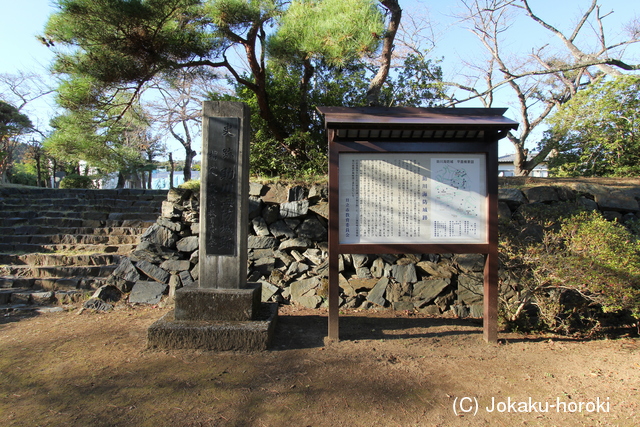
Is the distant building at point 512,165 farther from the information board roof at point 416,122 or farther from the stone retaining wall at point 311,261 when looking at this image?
the information board roof at point 416,122

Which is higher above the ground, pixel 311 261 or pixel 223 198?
pixel 223 198

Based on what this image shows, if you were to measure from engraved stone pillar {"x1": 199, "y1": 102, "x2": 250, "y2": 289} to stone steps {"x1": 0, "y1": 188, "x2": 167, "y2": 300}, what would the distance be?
2.84 m

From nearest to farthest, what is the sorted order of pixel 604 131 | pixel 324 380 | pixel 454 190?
pixel 324 380, pixel 454 190, pixel 604 131

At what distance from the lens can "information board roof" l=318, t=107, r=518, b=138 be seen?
152 inches

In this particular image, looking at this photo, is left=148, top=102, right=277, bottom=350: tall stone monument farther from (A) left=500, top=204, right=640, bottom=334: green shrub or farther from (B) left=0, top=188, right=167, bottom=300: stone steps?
(A) left=500, top=204, right=640, bottom=334: green shrub

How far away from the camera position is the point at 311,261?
5980 mm

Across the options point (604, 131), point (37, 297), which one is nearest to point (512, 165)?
point (604, 131)

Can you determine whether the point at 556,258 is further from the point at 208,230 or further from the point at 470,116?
the point at 208,230

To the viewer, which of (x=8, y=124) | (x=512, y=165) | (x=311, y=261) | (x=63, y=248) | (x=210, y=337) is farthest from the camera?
(x=512, y=165)

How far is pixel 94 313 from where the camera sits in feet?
17.3

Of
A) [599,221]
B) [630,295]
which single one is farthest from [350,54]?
[630,295]

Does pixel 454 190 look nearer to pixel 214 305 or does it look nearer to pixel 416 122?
pixel 416 122

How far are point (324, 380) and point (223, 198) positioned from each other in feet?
7.36

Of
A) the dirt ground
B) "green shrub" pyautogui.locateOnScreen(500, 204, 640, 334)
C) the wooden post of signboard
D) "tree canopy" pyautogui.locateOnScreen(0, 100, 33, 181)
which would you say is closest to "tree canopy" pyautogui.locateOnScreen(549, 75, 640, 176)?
"green shrub" pyautogui.locateOnScreen(500, 204, 640, 334)
